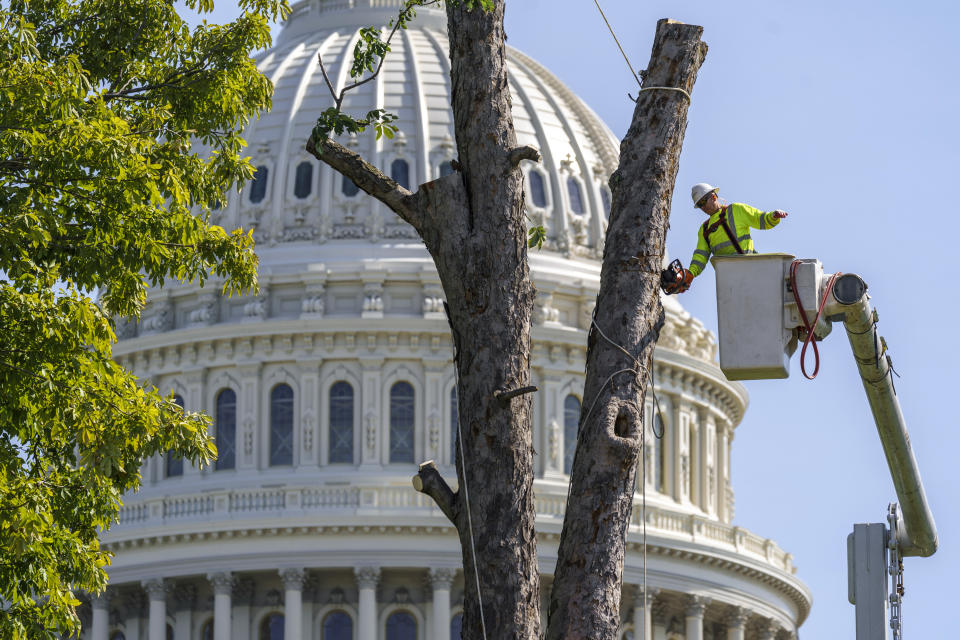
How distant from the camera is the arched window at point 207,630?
84938 mm

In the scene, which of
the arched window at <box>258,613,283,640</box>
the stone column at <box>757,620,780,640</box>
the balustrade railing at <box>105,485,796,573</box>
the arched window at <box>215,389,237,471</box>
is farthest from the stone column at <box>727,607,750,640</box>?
the arched window at <box>215,389,237,471</box>

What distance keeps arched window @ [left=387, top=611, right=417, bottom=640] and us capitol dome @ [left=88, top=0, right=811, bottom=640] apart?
5cm

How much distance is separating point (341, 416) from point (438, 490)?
69.4 metres

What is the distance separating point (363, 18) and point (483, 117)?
82.7 m

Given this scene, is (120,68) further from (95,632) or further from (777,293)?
(95,632)

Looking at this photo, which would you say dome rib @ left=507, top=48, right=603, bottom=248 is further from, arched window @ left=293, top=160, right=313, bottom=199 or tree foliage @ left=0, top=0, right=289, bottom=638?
tree foliage @ left=0, top=0, right=289, bottom=638

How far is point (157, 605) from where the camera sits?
82938 mm

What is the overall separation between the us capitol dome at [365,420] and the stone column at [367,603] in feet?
0.24

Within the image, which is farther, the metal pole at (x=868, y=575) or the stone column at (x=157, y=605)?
the stone column at (x=157, y=605)

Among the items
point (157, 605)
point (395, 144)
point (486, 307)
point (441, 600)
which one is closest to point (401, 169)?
point (395, 144)

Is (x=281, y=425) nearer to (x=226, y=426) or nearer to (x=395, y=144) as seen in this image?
(x=226, y=426)

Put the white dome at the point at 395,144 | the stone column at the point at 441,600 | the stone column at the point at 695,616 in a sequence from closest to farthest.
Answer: the stone column at the point at 441,600
the stone column at the point at 695,616
the white dome at the point at 395,144

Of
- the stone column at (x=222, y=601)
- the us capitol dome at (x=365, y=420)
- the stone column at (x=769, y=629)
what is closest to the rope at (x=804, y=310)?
the us capitol dome at (x=365, y=420)

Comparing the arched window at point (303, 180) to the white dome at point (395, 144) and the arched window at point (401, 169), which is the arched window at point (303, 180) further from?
the arched window at point (401, 169)
